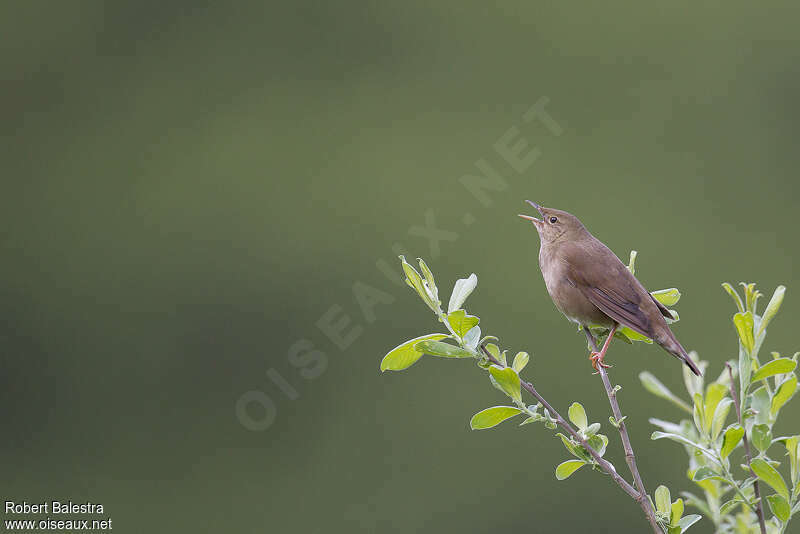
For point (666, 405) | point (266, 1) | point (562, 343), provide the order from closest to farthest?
point (666, 405), point (562, 343), point (266, 1)

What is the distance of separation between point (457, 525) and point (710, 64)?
38.4 feet

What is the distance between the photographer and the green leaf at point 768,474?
2545 mm

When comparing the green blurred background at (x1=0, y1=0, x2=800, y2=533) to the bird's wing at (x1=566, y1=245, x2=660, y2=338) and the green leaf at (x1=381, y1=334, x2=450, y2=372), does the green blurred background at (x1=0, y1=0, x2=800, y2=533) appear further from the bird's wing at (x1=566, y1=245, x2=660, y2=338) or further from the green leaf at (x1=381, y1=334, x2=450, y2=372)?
the green leaf at (x1=381, y1=334, x2=450, y2=372)

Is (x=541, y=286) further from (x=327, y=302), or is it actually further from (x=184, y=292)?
(x=184, y=292)

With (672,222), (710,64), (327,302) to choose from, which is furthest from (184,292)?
(710,64)

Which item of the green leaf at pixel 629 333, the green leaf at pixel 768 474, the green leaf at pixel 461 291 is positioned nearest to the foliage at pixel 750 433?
the green leaf at pixel 768 474

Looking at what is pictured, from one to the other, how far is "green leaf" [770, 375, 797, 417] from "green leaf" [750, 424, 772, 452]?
81mm

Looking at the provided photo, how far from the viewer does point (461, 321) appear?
9.07 ft

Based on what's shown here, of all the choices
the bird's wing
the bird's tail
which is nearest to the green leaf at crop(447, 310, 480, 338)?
the bird's tail

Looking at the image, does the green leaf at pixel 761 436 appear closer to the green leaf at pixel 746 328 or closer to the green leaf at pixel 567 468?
the green leaf at pixel 746 328

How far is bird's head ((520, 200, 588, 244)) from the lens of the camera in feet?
18.7

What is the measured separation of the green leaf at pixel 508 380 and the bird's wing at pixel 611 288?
4.46 ft

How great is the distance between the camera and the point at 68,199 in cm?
2316

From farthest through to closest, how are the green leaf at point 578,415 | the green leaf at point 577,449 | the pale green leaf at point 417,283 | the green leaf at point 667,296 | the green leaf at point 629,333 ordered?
the green leaf at point 629,333
the green leaf at point 667,296
the pale green leaf at point 417,283
the green leaf at point 578,415
the green leaf at point 577,449
